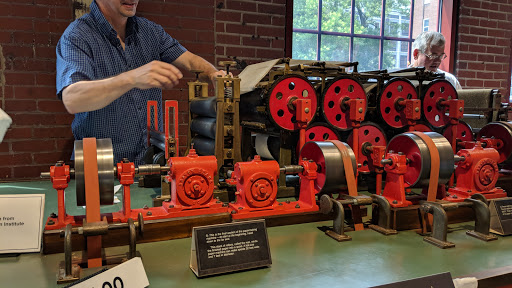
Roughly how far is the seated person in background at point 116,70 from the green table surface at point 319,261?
1198 millimetres

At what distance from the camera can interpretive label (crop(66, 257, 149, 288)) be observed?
1.31m

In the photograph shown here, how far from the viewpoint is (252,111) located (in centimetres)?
287

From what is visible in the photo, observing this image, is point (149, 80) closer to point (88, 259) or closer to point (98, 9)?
point (98, 9)

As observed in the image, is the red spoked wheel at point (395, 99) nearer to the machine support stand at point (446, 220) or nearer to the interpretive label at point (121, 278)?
the machine support stand at point (446, 220)

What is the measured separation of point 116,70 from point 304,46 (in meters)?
2.62

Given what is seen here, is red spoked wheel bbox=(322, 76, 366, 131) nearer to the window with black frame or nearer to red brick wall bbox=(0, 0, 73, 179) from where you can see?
the window with black frame

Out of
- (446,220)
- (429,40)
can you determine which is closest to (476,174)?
(446,220)

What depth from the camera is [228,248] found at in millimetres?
1567

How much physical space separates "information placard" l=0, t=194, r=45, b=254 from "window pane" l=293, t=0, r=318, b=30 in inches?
155

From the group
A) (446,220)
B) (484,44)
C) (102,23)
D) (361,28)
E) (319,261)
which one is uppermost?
(361,28)

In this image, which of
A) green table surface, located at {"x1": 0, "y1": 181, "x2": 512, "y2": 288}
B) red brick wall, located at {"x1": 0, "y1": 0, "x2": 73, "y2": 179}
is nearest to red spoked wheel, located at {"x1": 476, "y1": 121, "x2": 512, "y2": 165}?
green table surface, located at {"x1": 0, "y1": 181, "x2": 512, "y2": 288}

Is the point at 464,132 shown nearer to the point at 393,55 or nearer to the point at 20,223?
the point at 393,55

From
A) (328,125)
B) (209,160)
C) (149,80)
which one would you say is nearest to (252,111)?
(328,125)

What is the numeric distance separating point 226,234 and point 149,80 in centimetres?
130
